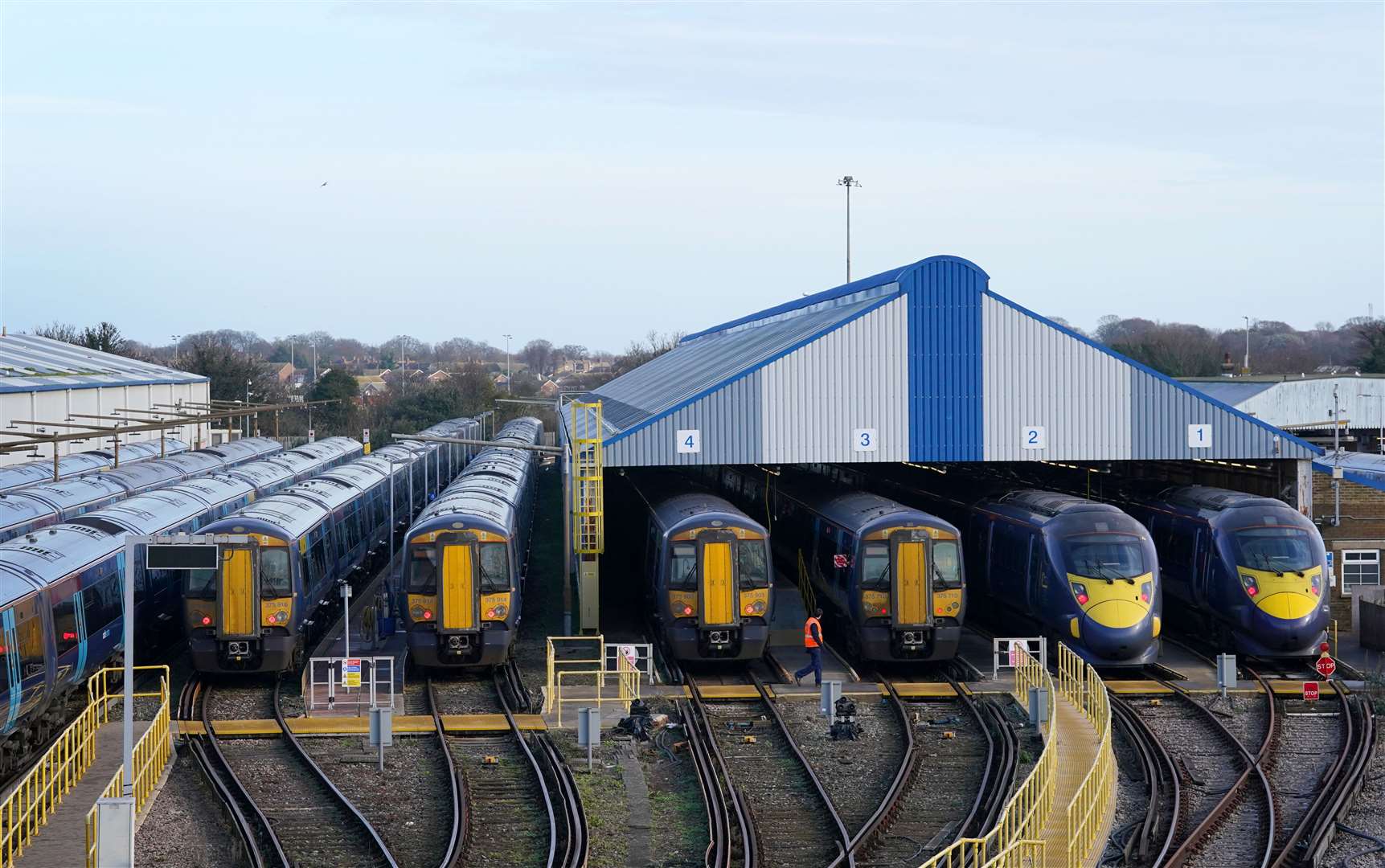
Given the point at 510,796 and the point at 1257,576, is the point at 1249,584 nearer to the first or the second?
the point at 1257,576

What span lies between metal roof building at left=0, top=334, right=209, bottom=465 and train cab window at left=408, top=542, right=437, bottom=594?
21.2m

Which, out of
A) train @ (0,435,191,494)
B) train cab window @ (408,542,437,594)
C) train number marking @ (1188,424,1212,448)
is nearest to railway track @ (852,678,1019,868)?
train cab window @ (408,542,437,594)

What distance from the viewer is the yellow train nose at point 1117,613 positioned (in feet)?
73.7

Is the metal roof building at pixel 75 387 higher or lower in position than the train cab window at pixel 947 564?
higher

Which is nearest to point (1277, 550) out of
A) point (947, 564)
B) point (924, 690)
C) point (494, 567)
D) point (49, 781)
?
point (947, 564)

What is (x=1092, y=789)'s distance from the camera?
15.1 meters

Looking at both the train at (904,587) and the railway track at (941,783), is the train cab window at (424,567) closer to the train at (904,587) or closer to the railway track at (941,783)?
the train at (904,587)

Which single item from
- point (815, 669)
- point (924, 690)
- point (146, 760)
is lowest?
point (924, 690)

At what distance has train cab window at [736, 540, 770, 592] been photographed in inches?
897

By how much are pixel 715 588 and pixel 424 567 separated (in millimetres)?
4647

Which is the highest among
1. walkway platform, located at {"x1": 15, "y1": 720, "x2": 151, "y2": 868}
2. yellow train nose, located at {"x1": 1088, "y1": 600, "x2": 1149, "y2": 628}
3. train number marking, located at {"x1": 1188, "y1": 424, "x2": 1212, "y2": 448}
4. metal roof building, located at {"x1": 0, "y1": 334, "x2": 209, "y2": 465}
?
metal roof building, located at {"x1": 0, "y1": 334, "x2": 209, "y2": 465}

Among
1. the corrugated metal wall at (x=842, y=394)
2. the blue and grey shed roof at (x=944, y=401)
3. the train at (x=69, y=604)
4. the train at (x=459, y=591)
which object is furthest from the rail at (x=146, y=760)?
the corrugated metal wall at (x=842, y=394)

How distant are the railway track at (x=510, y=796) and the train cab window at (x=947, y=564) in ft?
23.1

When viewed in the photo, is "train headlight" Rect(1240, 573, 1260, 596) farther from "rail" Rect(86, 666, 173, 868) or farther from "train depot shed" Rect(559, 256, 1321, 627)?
"rail" Rect(86, 666, 173, 868)
